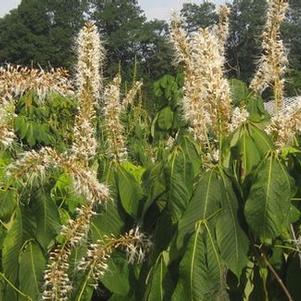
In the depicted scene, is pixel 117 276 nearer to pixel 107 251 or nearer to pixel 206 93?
pixel 107 251

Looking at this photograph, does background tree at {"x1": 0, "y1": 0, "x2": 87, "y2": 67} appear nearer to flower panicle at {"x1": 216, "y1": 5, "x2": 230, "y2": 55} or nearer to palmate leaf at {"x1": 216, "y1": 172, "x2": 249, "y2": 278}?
flower panicle at {"x1": 216, "y1": 5, "x2": 230, "y2": 55}

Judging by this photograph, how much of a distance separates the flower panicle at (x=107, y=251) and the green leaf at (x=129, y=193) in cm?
17

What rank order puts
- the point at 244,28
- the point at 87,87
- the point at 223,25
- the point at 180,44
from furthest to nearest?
the point at 244,28
the point at 223,25
the point at 180,44
the point at 87,87

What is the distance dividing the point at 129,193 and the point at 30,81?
0.56 metres

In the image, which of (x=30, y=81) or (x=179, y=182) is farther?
(x=30, y=81)

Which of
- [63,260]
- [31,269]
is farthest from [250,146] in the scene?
[31,269]

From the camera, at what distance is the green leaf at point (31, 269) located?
8.30 ft

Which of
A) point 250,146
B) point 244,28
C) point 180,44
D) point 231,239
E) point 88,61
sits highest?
point 244,28

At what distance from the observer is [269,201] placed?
7.38 ft

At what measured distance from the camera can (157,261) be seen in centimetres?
230

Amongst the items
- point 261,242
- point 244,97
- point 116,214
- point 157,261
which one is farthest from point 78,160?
→ point 244,97

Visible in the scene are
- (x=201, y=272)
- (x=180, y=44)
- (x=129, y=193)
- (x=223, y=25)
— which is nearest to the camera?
(x=201, y=272)

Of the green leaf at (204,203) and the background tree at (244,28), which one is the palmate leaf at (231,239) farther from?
the background tree at (244,28)

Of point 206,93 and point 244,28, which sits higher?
point 244,28
